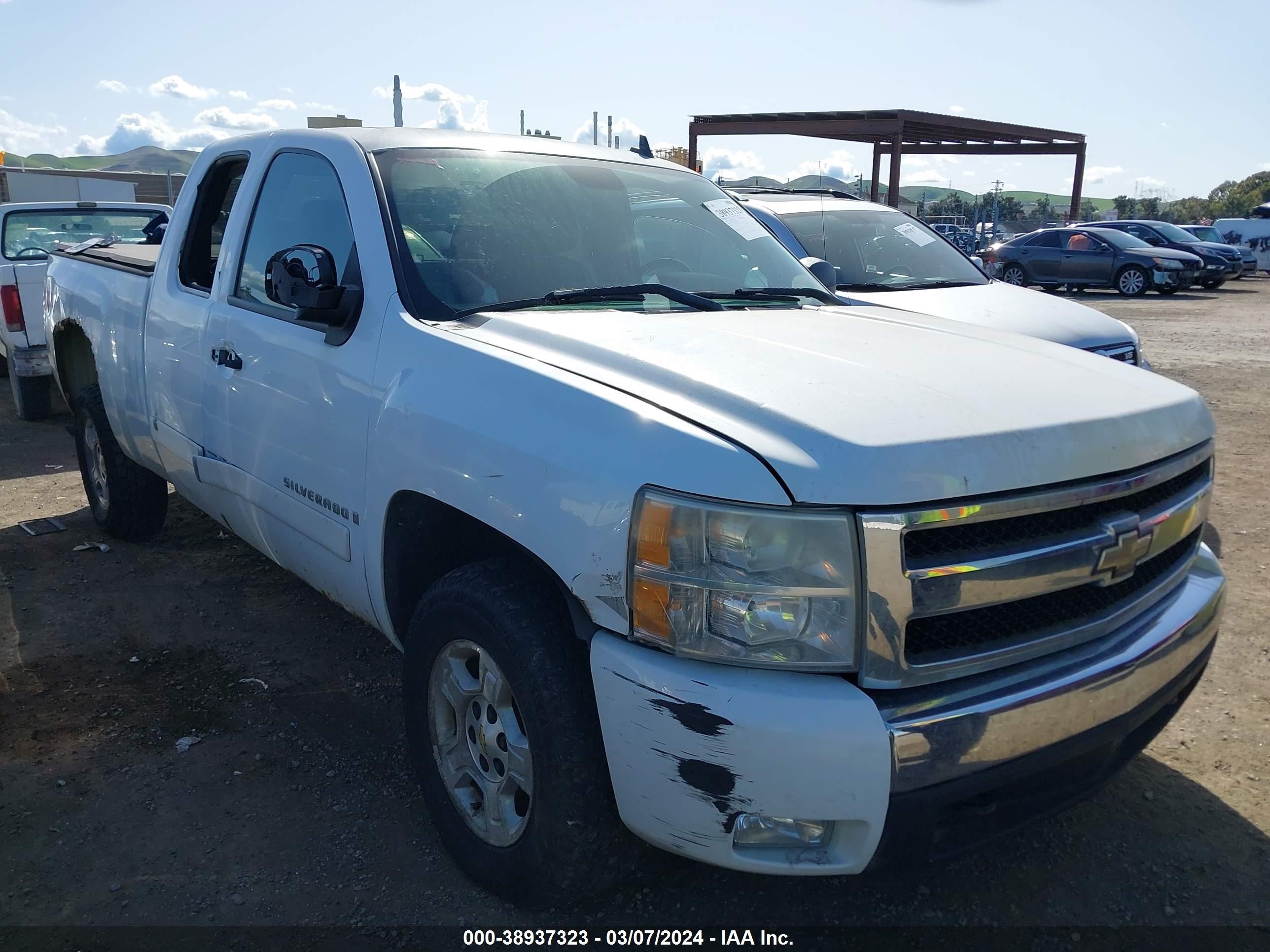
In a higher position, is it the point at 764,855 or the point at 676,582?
the point at 676,582

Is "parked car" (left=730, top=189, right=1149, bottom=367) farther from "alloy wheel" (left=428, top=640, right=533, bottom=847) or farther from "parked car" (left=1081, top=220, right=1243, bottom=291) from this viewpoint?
"parked car" (left=1081, top=220, right=1243, bottom=291)

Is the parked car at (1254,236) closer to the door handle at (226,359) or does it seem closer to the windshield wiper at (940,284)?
the windshield wiper at (940,284)

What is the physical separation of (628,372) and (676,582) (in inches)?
23.3

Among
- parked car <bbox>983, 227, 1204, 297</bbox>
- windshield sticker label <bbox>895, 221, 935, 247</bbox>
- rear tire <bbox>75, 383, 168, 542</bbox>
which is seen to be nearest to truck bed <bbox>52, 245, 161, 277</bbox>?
rear tire <bbox>75, 383, 168, 542</bbox>

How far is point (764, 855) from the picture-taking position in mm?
2078

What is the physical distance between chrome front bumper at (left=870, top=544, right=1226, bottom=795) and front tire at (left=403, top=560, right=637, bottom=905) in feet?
2.17

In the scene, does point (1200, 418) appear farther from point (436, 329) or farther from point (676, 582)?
point (436, 329)

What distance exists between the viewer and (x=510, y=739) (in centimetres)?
244

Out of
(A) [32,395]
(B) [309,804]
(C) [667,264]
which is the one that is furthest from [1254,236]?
(B) [309,804]

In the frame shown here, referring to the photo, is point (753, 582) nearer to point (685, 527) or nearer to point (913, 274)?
point (685, 527)

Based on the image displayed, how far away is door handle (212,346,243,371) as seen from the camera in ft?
11.4

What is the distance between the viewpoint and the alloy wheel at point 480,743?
8.02 ft

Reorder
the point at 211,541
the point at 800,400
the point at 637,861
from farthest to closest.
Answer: the point at 211,541 < the point at 637,861 < the point at 800,400

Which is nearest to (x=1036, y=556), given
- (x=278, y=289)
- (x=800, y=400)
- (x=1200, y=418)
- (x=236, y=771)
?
(x=800, y=400)
